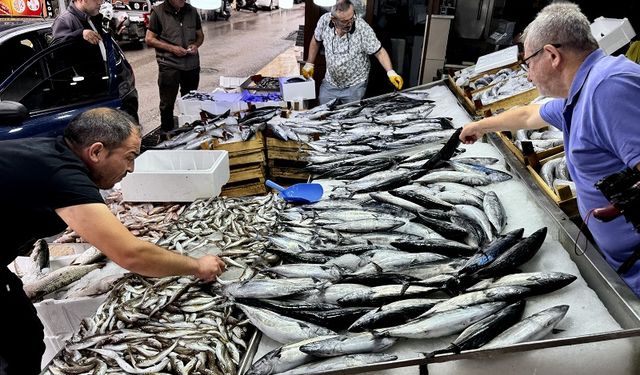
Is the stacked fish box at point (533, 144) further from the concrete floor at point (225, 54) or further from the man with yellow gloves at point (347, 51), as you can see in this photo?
the concrete floor at point (225, 54)

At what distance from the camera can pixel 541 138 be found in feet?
13.8

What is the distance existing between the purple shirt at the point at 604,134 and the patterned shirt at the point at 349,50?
4433 millimetres

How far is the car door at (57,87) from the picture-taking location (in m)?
5.59

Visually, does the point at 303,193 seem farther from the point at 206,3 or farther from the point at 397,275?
the point at 206,3

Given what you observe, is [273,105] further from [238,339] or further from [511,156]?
[238,339]

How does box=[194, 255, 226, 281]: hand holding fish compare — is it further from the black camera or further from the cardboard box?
the cardboard box

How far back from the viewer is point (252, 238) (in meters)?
3.25

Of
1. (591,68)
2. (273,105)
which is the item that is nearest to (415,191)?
(591,68)

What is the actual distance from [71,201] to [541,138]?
386 cm

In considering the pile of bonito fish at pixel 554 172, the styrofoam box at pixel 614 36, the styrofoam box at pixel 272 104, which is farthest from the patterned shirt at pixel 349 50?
the pile of bonito fish at pixel 554 172

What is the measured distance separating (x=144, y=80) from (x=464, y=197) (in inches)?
459

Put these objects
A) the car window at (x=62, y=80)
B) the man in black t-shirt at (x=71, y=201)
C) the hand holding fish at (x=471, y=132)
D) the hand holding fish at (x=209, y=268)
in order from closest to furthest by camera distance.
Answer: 1. the man in black t-shirt at (x=71, y=201)
2. the hand holding fish at (x=209, y=268)
3. the hand holding fish at (x=471, y=132)
4. the car window at (x=62, y=80)

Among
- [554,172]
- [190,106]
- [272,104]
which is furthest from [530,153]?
[190,106]

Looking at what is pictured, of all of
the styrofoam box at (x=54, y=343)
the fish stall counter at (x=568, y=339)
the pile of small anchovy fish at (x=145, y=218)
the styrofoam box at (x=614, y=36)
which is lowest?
the styrofoam box at (x=54, y=343)
